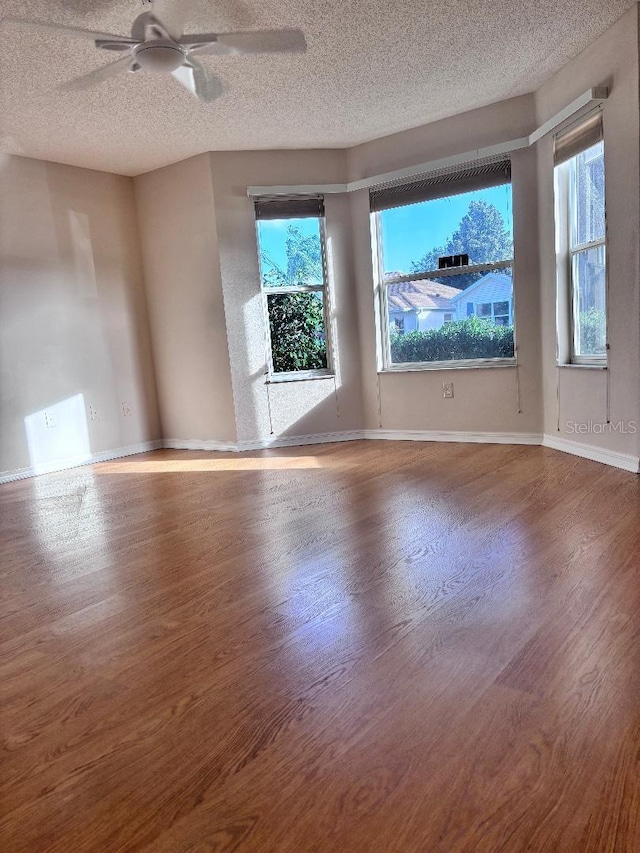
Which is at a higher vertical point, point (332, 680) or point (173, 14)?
point (173, 14)

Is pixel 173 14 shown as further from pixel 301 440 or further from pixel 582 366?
pixel 301 440

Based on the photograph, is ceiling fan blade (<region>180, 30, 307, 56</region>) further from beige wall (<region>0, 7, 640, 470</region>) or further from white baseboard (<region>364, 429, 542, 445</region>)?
white baseboard (<region>364, 429, 542, 445</region>)

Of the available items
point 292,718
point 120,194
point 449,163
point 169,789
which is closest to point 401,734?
point 292,718

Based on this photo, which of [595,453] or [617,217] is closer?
[617,217]

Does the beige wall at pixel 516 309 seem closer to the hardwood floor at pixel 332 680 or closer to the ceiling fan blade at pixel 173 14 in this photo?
the hardwood floor at pixel 332 680

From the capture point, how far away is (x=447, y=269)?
4.90 meters

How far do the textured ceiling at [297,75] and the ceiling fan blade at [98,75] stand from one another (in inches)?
3.5

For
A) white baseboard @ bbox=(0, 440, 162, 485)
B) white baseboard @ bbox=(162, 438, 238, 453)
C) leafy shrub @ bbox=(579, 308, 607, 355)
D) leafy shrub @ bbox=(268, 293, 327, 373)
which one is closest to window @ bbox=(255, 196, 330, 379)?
leafy shrub @ bbox=(268, 293, 327, 373)

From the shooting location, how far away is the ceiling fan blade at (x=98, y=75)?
3.07 m

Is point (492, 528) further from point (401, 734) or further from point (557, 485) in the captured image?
point (401, 734)

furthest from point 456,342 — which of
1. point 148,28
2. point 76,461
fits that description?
point 76,461

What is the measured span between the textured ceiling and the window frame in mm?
748

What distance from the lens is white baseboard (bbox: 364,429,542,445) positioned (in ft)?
15.5

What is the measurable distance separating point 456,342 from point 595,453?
1543 mm
